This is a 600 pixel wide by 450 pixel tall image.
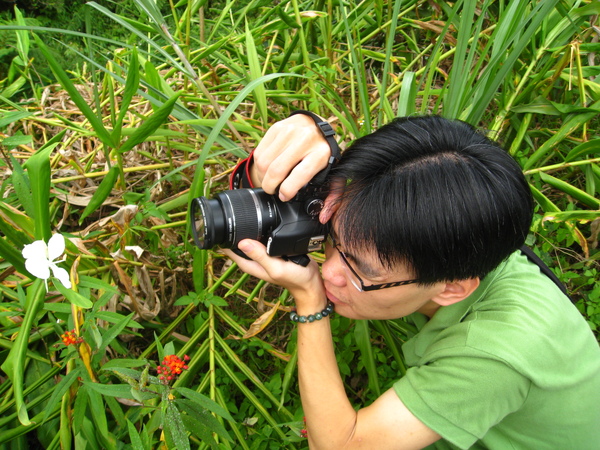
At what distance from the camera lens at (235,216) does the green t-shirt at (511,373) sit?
1.19ft

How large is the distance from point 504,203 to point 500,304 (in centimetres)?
19

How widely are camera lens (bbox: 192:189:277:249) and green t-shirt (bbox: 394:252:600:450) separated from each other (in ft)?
1.19

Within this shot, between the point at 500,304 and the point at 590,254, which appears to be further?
the point at 590,254

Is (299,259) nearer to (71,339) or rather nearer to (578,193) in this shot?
(71,339)

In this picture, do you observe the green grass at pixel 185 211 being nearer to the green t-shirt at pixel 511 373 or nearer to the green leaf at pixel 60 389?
the green leaf at pixel 60 389

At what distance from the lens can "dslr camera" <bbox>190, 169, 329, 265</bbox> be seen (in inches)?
32.3

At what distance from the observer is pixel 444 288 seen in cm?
81

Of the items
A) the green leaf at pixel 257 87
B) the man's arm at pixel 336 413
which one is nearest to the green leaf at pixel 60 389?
the man's arm at pixel 336 413

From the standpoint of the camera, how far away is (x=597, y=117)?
1544 millimetres

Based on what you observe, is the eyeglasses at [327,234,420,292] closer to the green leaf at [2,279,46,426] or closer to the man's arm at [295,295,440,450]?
the man's arm at [295,295,440,450]

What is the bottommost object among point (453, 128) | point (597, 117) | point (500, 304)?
point (597, 117)

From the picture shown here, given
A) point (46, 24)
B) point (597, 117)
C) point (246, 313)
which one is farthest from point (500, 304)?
point (46, 24)

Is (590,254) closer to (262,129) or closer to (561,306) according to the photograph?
(561,306)

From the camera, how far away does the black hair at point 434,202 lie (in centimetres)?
68
